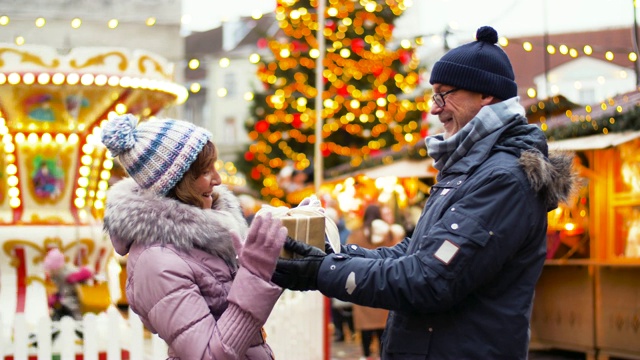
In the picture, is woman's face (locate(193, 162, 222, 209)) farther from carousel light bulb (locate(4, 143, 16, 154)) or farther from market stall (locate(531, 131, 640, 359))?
market stall (locate(531, 131, 640, 359))

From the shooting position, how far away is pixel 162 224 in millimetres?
3295

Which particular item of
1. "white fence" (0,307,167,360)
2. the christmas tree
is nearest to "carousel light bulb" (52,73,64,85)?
"white fence" (0,307,167,360)

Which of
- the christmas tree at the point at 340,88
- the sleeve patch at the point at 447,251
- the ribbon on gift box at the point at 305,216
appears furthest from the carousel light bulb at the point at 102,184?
the christmas tree at the point at 340,88

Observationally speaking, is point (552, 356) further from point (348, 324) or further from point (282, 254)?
point (282, 254)

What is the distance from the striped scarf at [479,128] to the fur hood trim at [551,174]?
16 centimetres

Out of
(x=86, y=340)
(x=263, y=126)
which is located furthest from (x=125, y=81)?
(x=263, y=126)

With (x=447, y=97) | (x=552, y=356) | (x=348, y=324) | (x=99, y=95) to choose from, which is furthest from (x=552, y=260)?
(x=447, y=97)

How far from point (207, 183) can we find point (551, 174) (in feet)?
3.94

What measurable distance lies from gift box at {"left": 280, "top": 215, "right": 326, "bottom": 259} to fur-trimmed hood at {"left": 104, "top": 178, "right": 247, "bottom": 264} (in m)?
0.29

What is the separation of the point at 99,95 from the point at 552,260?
17.6 ft

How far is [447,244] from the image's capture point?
3.02 metres

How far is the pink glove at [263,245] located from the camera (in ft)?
10.2

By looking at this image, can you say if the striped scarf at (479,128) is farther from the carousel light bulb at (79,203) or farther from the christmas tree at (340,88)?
the christmas tree at (340,88)

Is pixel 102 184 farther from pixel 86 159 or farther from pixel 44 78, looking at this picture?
pixel 44 78
